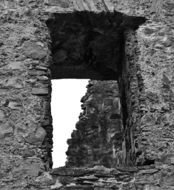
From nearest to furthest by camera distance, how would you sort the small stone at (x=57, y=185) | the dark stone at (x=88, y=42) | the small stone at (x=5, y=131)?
the small stone at (x=57, y=185)
the small stone at (x=5, y=131)
the dark stone at (x=88, y=42)

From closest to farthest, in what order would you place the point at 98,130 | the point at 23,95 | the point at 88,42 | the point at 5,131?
the point at 5,131, the point at 23,95, the point at 88,42, the point at 98,130

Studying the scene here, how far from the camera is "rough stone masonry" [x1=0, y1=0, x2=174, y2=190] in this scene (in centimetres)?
464

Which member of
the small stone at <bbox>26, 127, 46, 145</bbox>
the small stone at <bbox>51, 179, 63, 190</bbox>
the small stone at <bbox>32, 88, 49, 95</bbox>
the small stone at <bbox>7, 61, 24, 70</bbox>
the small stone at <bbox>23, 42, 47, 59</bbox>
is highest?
the small stone at <bbox>23, 42, 47, 59</bbox>

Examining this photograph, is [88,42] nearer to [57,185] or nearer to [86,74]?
[86,74]

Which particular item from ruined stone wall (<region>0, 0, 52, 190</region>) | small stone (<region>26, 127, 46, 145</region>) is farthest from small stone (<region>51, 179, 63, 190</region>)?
small stone (<region>26, 127, 46, 145</region>)

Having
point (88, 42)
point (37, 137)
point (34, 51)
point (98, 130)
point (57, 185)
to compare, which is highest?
point (88, 42)

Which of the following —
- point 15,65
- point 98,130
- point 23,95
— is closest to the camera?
point 23,95

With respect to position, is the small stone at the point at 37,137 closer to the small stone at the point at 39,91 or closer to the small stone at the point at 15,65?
the small stone at the point at 39,91

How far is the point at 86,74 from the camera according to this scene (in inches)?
239

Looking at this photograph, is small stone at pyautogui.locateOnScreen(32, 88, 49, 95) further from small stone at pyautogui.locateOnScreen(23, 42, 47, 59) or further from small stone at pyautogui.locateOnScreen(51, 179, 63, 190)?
small stone at pyautogui.locateOnScreen(51, 179, 63, 190)

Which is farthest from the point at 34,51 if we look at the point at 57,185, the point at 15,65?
the point at 57,185

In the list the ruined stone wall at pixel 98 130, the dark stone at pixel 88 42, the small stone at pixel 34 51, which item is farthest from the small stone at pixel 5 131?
the ruined stone wall at pixel 98 130

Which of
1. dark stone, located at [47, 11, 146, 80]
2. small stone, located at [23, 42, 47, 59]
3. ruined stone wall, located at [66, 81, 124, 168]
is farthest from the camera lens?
ruined stone wall, located at [66, 81, 124, 168]

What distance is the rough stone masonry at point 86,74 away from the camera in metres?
4.64
